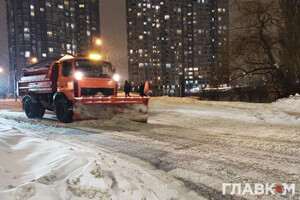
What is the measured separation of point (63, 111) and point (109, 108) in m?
2.04

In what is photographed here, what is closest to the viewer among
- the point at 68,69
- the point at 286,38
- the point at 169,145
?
the point at 169,145

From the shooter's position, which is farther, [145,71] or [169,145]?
[145,71]

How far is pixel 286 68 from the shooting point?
69.8 ft

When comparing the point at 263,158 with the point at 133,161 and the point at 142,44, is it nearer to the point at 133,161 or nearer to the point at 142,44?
the point at 133,161

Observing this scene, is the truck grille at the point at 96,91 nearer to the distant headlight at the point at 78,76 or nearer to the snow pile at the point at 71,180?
the distant headlight at the point at 78,76

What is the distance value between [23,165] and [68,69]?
6.82 meters

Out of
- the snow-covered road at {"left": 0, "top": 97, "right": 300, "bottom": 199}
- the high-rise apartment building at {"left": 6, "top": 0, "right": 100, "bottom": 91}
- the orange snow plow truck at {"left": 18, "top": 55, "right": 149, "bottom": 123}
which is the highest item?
the high-rise apartment building at {"left": 6, "top": 0, "right": 100, "bottom": 91}

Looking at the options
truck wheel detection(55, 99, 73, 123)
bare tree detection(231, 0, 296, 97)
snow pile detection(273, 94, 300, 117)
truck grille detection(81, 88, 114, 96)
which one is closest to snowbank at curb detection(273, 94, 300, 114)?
snow pile detection(273, 94, 300, 117)

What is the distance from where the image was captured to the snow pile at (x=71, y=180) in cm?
322

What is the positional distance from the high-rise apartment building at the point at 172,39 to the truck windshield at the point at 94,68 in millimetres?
99103

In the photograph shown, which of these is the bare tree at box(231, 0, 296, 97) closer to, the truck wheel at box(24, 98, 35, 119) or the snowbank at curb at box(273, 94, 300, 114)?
the snowbank at curb at box(273, 94, 300, 114)

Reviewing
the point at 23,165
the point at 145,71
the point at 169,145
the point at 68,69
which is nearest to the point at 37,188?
the point at 23,165

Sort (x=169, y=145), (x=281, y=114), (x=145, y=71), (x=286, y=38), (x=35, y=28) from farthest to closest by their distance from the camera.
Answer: (x=145, y=71) < (x=35, y=28) < (x=286, y=38) < (x=281, y=114) < (x=169, y=145)

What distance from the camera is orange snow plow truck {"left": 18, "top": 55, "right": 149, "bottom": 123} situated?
10219 mm
